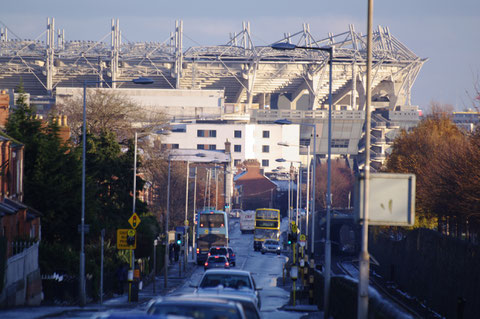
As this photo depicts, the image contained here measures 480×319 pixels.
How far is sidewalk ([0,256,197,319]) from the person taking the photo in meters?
23.7

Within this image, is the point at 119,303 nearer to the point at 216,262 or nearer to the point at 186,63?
the point at 216,262

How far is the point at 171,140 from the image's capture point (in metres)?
169

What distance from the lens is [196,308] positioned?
1118 centimetres

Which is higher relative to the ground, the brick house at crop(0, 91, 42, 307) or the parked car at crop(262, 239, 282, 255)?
the brick house at crop(0, 91, 42, 307)

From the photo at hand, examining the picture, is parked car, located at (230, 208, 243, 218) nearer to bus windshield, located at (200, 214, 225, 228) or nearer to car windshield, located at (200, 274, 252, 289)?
bus windshield, located at (200, 214, 225, 228)

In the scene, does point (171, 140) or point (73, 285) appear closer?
point (73, 285)

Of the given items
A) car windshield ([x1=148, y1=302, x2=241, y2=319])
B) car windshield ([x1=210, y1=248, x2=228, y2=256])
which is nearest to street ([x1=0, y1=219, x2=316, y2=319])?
car windshield ([x1=148, y1=302, x2=241, y2=319])

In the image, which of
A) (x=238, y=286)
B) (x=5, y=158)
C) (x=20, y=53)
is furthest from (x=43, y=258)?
(x=20, y=53)

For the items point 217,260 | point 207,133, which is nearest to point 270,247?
point 217,260

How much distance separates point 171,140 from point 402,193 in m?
155

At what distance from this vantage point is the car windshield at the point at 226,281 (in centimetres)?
2147

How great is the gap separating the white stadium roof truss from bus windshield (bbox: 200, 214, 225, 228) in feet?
322

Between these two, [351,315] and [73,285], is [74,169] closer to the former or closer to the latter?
[73,285]

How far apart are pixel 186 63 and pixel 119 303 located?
491 feet
